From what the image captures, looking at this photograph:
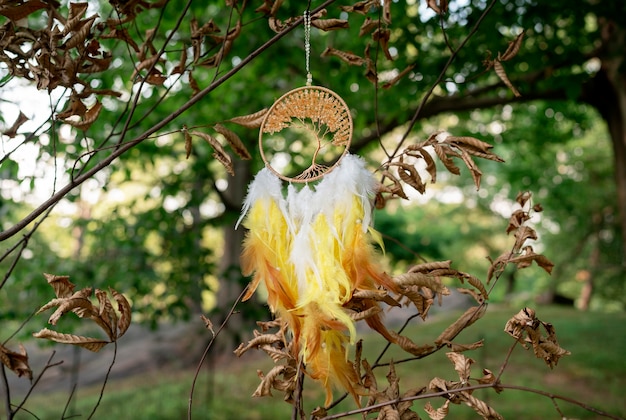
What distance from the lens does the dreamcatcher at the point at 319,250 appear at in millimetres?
1047

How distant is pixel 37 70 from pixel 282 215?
1.75 ft

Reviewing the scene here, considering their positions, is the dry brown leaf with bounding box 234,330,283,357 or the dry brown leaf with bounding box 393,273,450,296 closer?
the dry brown leaf with bounding box 393,273,450,296

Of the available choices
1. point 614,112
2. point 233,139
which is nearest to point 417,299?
point 233,139

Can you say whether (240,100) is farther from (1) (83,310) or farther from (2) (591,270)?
(2) (591,270)

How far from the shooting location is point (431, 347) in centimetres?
108

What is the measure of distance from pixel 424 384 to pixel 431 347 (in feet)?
15.0

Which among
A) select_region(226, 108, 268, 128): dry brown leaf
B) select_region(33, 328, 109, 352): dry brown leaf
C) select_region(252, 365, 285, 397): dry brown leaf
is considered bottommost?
select_region(33, 328, 109, 352): dry brown leaf

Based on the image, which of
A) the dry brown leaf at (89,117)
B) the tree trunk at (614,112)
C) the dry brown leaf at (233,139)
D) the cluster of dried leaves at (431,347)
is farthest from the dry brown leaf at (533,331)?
the tree trunk at (614,112)

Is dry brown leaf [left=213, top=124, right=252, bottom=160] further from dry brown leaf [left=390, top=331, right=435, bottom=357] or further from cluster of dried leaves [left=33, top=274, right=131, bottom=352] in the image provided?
dry brown leaf [left=390, top=331, right=435, bottom=357]

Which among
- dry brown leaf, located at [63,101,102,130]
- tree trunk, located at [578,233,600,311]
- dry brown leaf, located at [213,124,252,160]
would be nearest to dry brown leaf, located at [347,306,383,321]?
dry brown leaf, located at [213,124,252,160]

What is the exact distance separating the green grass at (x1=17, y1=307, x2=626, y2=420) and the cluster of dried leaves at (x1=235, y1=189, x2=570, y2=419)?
3.21m

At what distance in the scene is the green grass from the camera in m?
4.78

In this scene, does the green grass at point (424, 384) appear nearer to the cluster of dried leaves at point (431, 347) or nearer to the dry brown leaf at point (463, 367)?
the cluster of dried leaves at point (431, 347)

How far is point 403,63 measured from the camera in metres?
2.92
